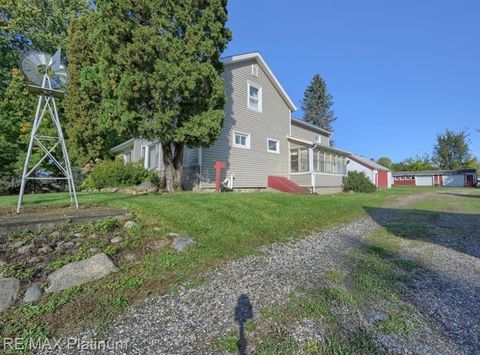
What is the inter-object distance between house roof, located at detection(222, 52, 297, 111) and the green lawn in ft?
28.0

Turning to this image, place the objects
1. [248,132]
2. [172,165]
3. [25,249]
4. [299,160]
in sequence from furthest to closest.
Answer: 1. [299,160]
2. [248,132]
3. [172,165]
4. [25,249]

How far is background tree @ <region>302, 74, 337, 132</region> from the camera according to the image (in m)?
48.1

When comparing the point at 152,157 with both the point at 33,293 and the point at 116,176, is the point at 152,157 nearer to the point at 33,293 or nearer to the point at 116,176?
the point at 116,176

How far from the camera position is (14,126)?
58.7ft

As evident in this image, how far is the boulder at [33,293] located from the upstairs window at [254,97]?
13924mm

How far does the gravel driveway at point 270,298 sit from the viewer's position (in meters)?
2.48

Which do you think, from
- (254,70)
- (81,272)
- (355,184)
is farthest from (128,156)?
(81,272)

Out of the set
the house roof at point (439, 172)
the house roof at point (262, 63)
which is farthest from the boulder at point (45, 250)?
the house roof at point (439, 172)

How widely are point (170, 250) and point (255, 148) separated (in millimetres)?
11887

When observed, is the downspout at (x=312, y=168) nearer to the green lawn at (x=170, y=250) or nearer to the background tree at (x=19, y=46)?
the green lawn at (x=170, y=250)

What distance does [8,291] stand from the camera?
10.4ft

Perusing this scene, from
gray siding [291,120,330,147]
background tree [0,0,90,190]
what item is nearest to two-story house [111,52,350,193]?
Answer: gray siding [291,120,330,147]

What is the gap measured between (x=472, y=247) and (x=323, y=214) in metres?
3.64

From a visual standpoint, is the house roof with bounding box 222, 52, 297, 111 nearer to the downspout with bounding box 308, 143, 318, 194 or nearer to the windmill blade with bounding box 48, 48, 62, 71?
the downspout with bounding box 308, 143, 318, 194
